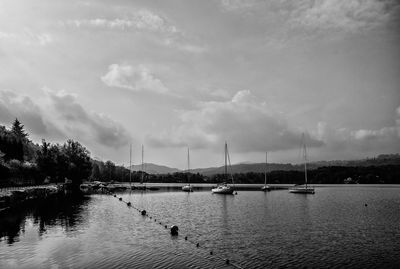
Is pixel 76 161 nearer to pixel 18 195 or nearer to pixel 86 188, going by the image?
pixel 86 188

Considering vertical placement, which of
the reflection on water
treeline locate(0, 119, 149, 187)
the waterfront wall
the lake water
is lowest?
the lake water

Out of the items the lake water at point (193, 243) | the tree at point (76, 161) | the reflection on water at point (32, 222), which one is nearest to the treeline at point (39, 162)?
the tree at point (76, 161)

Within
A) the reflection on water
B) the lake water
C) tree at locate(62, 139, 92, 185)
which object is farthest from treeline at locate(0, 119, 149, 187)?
the lake water

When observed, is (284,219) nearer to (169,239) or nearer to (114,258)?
(169,239)

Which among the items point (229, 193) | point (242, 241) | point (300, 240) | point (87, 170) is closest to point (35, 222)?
point (242, 241)

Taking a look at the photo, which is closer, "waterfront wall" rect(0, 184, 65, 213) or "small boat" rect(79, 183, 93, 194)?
"waterfront wall" rect(0, 184, 65, 213)

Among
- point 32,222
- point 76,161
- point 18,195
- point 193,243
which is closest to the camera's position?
point 193,243

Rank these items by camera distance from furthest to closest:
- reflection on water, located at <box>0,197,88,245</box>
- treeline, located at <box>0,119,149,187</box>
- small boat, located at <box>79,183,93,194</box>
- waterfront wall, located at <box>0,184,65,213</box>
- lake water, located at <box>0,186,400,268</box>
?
small boat, located at <box>79,183,93,194</box>, treeline, located at <box>0,119,149,187</box>, waterfront wall, located at <box>0,184,65,213</box>, reflection on water, located at <box>0,197,88,245</box>, lake water, located at <box>0,186,400,268</box>

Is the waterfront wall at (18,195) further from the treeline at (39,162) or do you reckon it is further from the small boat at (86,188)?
the small boat at (86,188)

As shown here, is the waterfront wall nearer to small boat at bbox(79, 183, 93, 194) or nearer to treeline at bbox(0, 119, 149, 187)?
treeline at bbox(0, 119, 149, 187)

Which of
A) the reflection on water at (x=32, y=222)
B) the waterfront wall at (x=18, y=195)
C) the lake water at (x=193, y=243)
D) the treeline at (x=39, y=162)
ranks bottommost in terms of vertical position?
the lake water at (x=193, y=243)

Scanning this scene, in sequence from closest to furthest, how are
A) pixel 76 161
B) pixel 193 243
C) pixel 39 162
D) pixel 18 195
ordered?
pixel 193 243
pixel 18 195
pixel 39 162
pixel 76 161

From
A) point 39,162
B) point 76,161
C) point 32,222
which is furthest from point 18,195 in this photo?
point 76,161

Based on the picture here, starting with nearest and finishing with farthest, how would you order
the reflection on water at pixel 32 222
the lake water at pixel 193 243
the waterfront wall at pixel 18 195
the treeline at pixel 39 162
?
1. the lake water at pixel 193 243
2. the reflection on water at pixel 32 222
3. the waterfront wall at pixel 18 195
4. the treeline at pixel 39 162
